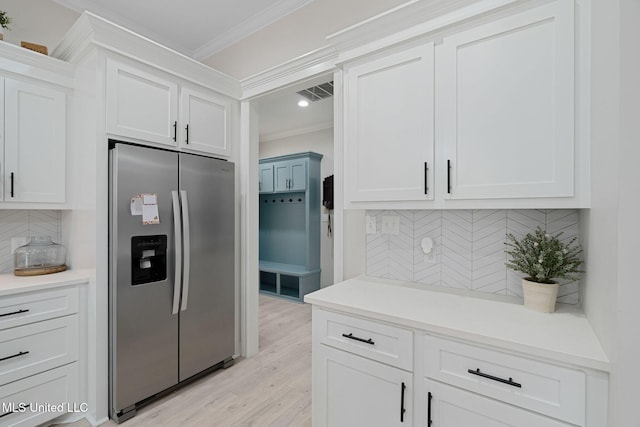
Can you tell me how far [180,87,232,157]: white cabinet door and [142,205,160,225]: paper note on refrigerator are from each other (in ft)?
1.83

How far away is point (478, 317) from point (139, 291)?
2.00 meters

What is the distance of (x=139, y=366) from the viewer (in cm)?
195

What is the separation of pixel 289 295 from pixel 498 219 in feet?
12.1

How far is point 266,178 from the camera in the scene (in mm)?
5043

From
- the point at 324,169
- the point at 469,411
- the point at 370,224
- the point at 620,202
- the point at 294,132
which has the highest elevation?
the point at 294,132

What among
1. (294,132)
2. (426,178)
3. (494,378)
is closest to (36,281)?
(426,178)

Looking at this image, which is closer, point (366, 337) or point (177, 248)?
point (366, 337)

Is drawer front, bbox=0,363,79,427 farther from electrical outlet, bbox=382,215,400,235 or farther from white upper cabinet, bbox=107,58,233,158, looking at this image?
electrical outlet, bbox=382,215,400,235

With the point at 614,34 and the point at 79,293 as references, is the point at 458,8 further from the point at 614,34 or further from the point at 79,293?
the point at 79,293

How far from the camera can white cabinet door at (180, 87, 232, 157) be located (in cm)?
229

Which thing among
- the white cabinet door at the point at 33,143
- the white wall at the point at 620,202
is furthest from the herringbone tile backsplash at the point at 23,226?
the white wall at the point at 620,202

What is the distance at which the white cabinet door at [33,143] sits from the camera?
6.16ft

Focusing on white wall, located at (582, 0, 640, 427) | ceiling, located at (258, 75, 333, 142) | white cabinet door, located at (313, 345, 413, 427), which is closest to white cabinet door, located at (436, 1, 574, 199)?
white wall, located at (582, 0, 640, 427)
